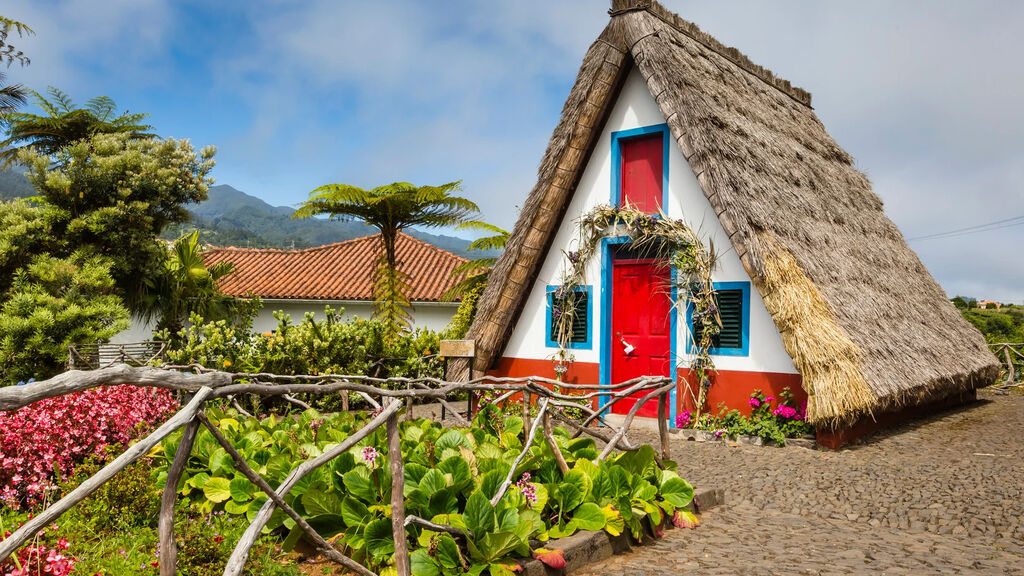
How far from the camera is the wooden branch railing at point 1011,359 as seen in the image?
1442 cm

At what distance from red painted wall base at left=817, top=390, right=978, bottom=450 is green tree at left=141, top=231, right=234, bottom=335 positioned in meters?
15.0

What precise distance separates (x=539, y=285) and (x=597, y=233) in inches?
46.3

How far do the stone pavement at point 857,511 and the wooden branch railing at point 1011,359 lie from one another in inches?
290

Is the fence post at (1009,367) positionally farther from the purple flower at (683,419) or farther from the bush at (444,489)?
the bush at (444,489)

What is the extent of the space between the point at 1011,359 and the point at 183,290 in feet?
64.4

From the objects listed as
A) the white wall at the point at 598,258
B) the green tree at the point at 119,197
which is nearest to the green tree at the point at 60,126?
the green tree at the point at 119,197

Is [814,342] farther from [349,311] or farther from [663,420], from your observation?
[349,311]

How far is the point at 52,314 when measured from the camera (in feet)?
41.2

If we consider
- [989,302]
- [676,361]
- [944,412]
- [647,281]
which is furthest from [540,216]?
[989,302]

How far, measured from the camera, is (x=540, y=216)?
951 centimetres

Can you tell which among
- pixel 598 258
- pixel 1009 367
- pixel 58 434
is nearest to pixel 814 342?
pixel 598 258

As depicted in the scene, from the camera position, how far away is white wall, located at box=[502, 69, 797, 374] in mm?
8094

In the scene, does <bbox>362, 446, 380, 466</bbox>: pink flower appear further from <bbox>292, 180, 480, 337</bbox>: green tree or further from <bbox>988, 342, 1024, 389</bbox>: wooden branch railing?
<bbox>988, 342, 1024, 389</bbox>: wooden branch railing

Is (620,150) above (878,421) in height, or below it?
above
